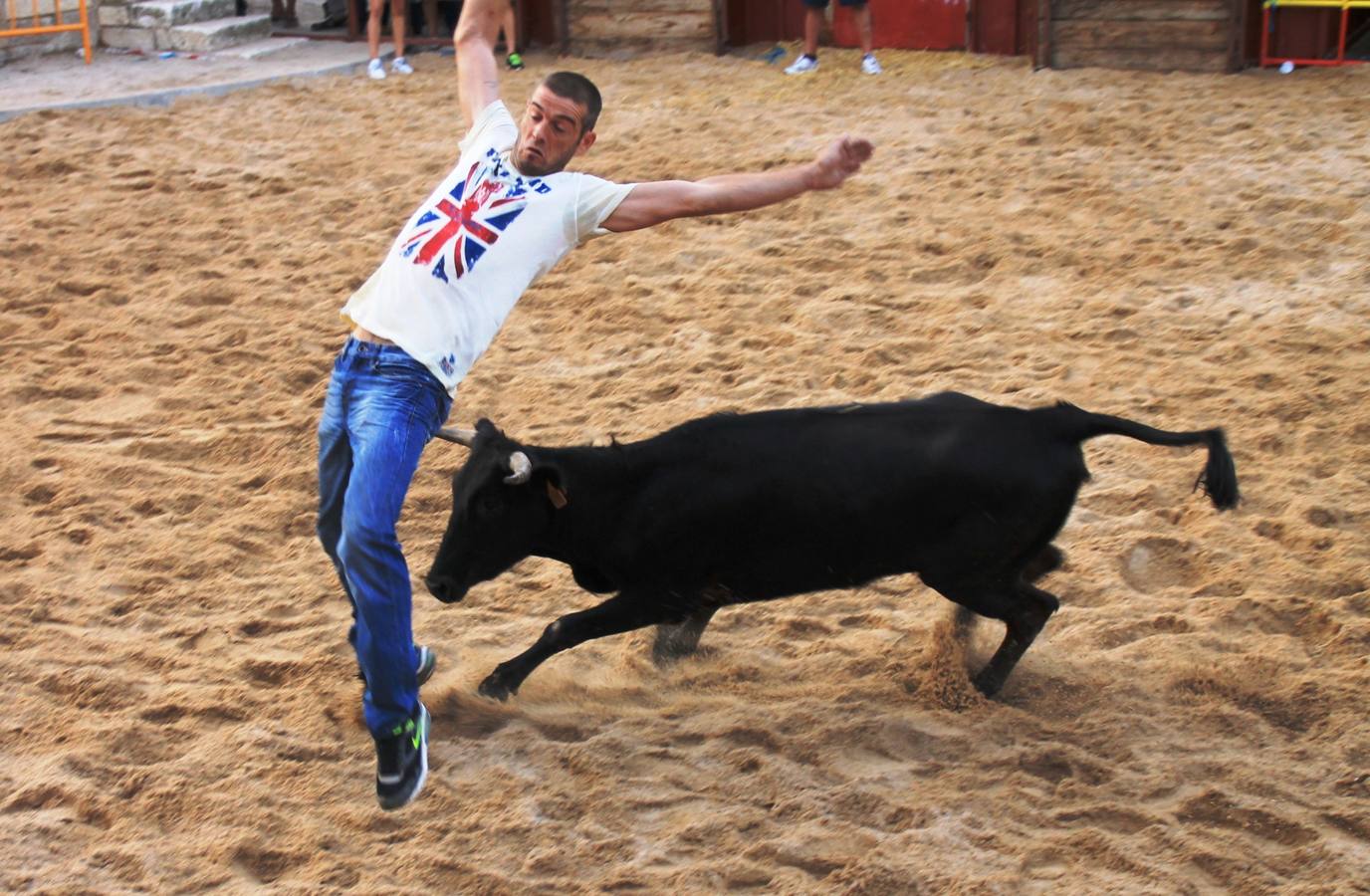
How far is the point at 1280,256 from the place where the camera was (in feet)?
26.0

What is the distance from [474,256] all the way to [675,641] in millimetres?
1374

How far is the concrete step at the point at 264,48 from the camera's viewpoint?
14.2 m

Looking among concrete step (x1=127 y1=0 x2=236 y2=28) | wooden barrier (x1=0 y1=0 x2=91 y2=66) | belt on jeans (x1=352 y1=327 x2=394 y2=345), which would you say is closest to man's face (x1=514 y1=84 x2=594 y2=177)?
belt on jeans (x1=352 y1=327 x2=394 y2=345)

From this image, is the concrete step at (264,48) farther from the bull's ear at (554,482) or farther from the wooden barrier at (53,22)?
the bull's ear at (554,482)

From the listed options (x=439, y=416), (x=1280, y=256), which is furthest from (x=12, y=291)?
(x=1280, y=256)

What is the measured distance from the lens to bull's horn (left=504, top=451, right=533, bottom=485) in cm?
419

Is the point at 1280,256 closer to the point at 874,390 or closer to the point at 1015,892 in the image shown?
the point at 874,390

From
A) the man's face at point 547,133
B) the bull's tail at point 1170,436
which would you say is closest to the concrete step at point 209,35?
the man's face at point 547,133

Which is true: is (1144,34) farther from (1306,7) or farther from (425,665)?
(425,665)

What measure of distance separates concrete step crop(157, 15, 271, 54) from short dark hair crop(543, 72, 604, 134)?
36.6ft

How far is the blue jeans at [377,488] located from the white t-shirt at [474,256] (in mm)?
93

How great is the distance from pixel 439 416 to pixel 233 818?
3.77 ft

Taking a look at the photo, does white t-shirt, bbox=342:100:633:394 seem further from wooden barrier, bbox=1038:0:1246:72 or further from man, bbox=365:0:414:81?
man, bbox=365:0:414:81

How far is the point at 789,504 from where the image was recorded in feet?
14.3
